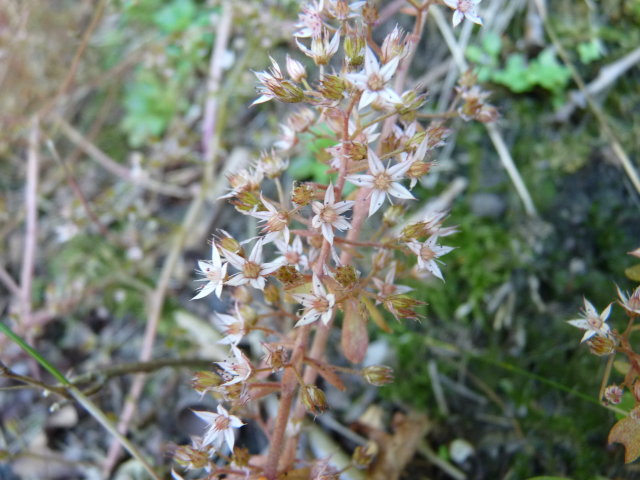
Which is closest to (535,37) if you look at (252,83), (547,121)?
Result: (547,121)

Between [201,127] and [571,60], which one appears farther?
[201,127]

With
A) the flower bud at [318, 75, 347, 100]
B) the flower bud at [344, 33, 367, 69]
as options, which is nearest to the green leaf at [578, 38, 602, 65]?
the flower bud at [344, 33, 367, 69]

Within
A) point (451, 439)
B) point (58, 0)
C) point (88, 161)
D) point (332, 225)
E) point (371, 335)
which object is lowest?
point (451, 439)

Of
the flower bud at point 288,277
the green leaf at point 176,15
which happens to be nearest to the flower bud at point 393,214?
the flower bud at point 288,277

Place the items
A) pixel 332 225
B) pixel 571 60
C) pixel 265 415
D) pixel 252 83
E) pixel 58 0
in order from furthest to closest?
1. pixel 58 0
2. pixel 252 83
3. pixel 571 60
4. pixel 265 415
5. pixel 332 225

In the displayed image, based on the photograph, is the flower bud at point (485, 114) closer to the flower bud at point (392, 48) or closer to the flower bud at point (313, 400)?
the flower bud at point (392, 48)

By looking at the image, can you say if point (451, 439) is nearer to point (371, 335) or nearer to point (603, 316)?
point (371, 335)
